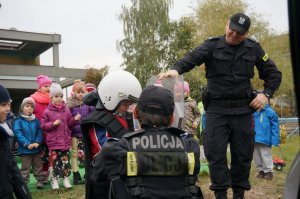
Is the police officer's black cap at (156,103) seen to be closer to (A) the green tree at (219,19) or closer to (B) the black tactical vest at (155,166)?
(B) the black tactical vest at (155,166)

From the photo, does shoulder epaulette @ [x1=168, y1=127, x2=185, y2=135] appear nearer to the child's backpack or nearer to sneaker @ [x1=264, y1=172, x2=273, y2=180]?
sneaker @ [x1=264, y1=172, x2=273, y2=180]

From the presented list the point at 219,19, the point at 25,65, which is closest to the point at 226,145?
the point at 219,19

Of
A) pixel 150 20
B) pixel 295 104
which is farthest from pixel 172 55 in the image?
pixel 295 104

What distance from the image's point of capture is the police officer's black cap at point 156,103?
2.64m

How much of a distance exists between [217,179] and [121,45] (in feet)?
124

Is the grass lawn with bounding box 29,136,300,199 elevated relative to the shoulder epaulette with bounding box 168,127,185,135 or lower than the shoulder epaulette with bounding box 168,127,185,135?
lower

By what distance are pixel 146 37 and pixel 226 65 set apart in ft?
121

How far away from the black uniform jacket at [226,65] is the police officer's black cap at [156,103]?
5.20ft

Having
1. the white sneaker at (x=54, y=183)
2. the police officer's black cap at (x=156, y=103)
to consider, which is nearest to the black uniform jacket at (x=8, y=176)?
the police officer's black cap at (x=156, y=103)

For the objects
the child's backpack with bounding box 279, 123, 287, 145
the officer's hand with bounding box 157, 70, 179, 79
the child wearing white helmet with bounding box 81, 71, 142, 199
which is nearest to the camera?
the child wearing white helmet with bounding box 81, 71, 142, 199

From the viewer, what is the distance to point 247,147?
4355mm

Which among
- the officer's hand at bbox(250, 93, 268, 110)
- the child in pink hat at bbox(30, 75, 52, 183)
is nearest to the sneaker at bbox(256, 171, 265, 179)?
the officer's hand at bbox(250, 93, 268, 110)

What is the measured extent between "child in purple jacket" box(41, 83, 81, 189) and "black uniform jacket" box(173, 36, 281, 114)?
2.92m

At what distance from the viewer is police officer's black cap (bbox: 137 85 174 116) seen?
2643mm
